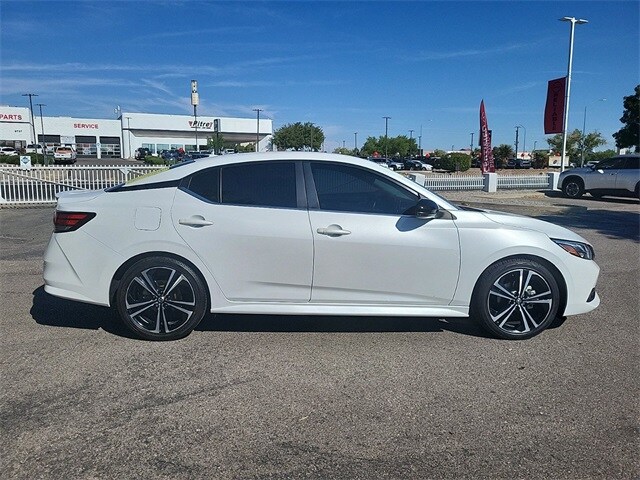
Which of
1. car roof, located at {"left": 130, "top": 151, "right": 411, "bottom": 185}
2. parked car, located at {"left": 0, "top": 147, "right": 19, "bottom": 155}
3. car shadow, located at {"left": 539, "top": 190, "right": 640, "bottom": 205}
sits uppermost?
parked car, located at {"left": 0, "top": 147, "right": 19, "bottom": 155}

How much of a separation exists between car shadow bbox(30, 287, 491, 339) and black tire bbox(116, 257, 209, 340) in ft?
0.74

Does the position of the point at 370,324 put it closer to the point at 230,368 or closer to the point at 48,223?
the point at 230,368

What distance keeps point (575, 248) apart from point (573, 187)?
1578cm

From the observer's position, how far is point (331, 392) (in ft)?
10.7

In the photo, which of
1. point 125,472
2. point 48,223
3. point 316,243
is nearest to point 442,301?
point 316,243

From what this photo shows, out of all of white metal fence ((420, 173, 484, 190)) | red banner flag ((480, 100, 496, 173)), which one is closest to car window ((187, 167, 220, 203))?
white metal fence ((420, 173, 484, 190))

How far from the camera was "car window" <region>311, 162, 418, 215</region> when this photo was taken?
4.09 m

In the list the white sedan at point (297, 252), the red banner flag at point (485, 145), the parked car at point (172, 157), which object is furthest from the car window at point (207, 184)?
the parked car at point (172, 157)

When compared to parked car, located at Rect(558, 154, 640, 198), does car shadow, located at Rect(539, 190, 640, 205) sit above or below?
below

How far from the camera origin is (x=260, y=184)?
4.13 m

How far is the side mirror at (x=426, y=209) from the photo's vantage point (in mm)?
3973

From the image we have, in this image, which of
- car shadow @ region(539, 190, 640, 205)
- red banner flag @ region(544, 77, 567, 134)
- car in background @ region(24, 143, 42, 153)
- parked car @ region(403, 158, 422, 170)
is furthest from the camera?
car in background @ region(24, 143, 42, 153)

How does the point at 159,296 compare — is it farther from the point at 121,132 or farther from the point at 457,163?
the point at 121,132

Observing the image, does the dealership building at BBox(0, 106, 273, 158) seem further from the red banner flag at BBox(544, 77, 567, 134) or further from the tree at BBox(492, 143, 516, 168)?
the red banner flag at BBox(544, 77, 567, 134)
